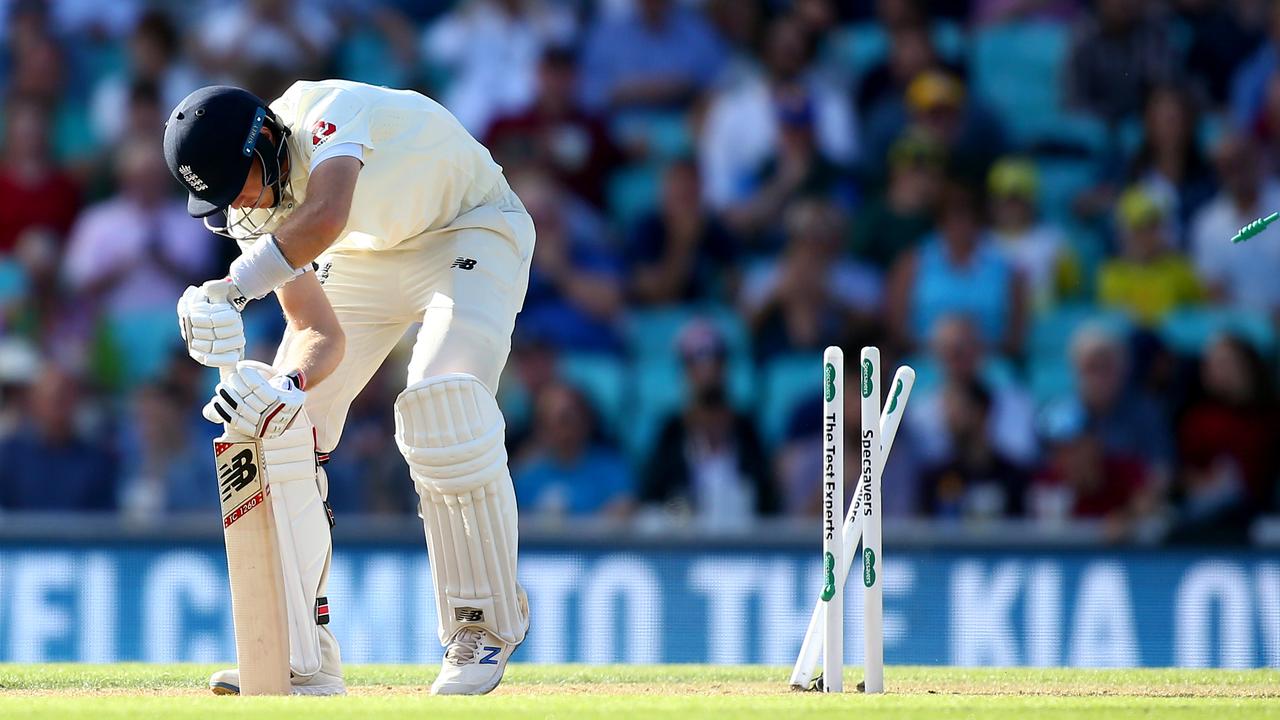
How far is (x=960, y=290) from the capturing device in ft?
28.2

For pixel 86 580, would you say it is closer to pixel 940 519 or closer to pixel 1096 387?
pixel 940 519

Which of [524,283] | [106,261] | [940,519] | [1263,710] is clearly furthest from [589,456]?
[1263,710]

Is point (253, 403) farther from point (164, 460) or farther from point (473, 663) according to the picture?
point (164, 460)

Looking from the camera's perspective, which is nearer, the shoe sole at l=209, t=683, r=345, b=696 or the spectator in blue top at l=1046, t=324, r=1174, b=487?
the shoe sole at l=209, t=683, r=345, b=696

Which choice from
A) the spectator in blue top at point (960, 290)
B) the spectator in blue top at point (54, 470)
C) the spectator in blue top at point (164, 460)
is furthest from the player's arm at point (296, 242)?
the spectator in blue top at point (960, 290)

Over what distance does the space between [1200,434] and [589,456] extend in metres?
2.56

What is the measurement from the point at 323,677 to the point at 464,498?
1.91 feet

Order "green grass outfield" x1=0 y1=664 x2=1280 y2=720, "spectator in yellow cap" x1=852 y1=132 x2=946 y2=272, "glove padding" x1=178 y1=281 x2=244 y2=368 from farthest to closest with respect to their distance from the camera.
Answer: "spectator in yellow cap" x1=852 y1=132 x2=946 y2=272 < "glove padding" x1=178 y1=281 x2=244 y2=368 < "green grass outfield" x1=0 y1=664 x2=1280 y2=720

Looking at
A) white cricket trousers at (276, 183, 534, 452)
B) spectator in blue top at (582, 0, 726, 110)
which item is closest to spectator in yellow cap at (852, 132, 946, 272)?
spectator in blue top at (582, 0, 726, 110)

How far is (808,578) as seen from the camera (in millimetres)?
6980

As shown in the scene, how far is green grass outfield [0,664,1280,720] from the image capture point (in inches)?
151

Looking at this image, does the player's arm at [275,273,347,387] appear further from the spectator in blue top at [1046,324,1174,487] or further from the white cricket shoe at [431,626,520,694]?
the spectator in blue top at [1046,324,1174,487]

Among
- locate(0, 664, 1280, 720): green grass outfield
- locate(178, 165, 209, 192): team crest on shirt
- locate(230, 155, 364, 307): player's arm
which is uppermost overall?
locate(178, 165, 209, 192): team crest on shirt

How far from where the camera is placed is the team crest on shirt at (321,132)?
4406mm
